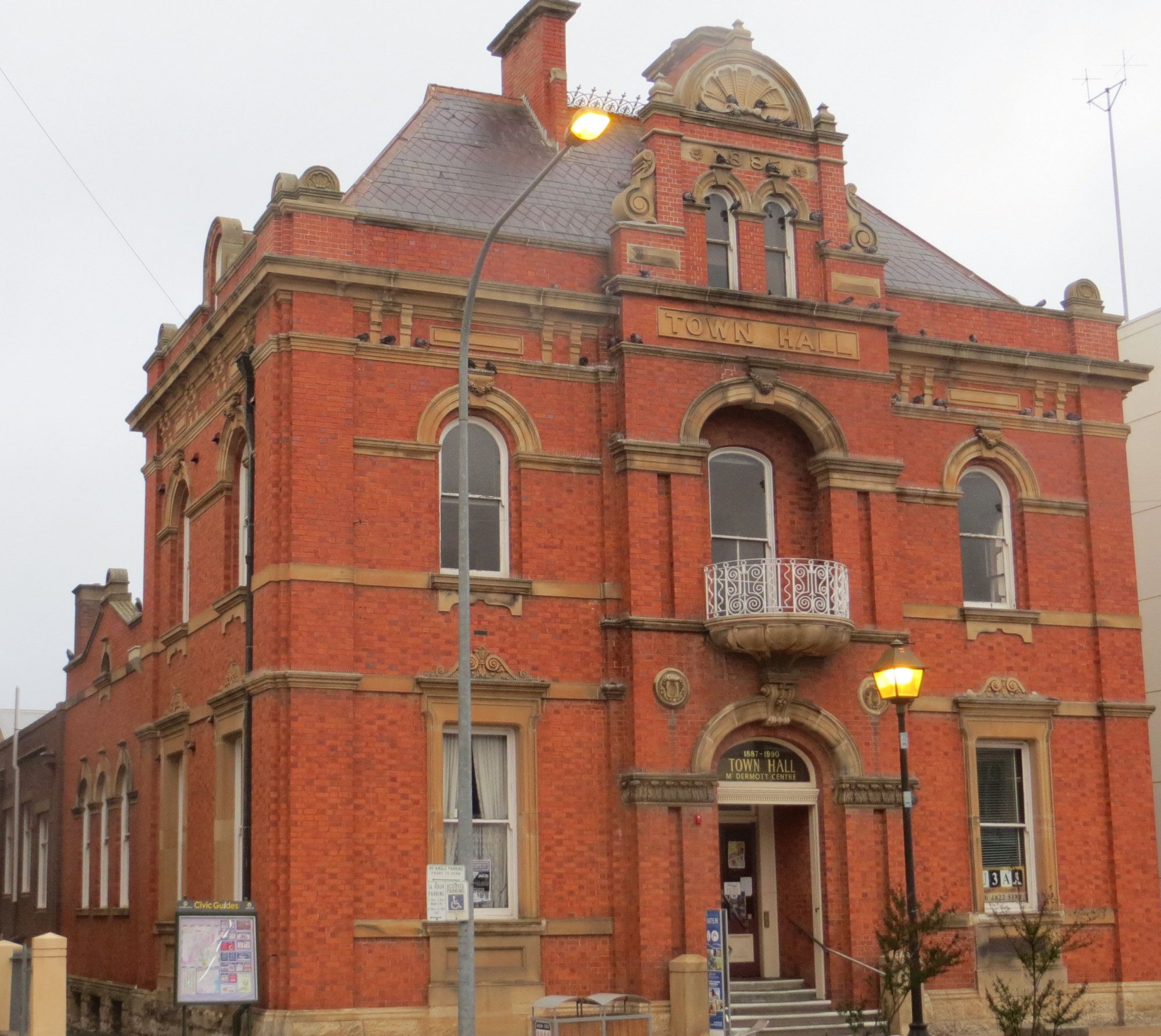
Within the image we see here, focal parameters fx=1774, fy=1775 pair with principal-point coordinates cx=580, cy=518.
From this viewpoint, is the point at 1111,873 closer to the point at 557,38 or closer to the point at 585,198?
the point at 585,198

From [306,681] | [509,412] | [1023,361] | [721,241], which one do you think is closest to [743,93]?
[721,241]

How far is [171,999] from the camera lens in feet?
87.9

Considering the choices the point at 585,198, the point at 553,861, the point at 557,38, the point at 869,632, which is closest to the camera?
the point at 553,861

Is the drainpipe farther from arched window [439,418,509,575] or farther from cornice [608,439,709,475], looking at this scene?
cornice [608,439,709,475]

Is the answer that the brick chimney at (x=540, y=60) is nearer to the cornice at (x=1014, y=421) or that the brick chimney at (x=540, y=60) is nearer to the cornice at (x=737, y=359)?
the cornice at (x=737, y=359)

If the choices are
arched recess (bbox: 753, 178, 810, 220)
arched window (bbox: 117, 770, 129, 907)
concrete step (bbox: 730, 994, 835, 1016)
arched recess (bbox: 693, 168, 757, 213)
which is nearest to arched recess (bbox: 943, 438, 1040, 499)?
arched recess (bbox: 753, 178, 810, 220)

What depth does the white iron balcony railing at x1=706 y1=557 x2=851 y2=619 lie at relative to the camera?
24609 mm

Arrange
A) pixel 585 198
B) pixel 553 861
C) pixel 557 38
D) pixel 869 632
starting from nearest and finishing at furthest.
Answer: pixel 553 861 → pixel 869 632 → pixel 585 198 → pixel 557 38

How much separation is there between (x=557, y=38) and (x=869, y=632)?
12.7 metres

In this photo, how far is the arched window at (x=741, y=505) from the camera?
2603 centimetres

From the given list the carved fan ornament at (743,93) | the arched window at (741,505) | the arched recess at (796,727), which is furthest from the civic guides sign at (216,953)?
the carved fan ornament at (743,93)

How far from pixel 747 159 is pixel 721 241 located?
4.52 feet

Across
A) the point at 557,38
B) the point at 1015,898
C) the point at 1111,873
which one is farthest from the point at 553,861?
the point at 557,38

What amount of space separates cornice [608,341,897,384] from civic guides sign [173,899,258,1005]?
9.31 metres
